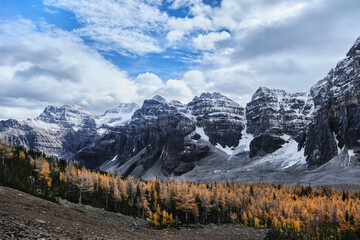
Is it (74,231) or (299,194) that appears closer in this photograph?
(74,231)

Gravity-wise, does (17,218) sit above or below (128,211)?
above

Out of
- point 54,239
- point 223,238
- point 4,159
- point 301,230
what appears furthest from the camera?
point 4,159

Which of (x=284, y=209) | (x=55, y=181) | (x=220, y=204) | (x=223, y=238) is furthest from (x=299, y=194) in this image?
(x=55, y=181)

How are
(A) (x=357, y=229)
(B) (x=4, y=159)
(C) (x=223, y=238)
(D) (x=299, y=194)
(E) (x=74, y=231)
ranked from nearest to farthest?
(E) (x=74, y=231) < (C) (x=223, y=238) < (A) (x=357, y=229) < (B) (x=4, y=159) < (D) (x=299, y=194)

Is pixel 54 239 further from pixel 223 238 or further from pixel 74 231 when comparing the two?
pixel 223 238

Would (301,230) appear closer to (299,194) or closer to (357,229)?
(357,229)

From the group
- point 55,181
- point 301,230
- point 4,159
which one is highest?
point 4,159

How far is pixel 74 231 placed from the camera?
3114 centimetres

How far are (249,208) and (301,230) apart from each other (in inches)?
1088

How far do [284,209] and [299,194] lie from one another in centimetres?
6612

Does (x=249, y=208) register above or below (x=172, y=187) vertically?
below

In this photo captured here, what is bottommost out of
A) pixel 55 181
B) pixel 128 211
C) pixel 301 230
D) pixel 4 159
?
pixel 301 230

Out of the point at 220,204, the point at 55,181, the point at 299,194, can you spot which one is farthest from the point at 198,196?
the point at 299,194

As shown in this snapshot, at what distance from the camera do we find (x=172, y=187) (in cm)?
13125
